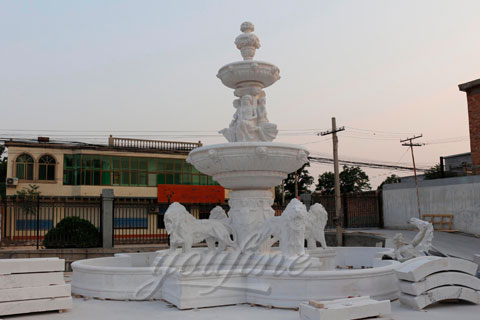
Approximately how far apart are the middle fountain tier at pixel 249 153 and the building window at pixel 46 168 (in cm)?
2212

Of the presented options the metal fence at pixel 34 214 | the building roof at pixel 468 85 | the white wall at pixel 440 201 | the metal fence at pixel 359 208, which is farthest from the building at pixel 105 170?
the building roof at pixel 468 85

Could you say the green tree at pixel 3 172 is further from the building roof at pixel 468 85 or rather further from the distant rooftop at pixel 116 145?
the building roof at pixel 468 85

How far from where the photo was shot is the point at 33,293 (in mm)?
5293

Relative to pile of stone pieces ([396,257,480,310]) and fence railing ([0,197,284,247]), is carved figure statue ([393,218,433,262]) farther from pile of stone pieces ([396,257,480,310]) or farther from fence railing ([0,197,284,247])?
fence railing ([0,197,284,247])

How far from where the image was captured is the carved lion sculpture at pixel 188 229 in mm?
6469

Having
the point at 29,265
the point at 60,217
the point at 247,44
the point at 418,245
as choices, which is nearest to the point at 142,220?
the point at 60,217

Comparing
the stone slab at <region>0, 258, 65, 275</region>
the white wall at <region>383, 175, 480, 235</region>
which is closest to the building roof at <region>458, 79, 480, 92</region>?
the white wall at <region>383, 175, 480, 235</region>

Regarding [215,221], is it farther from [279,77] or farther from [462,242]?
A: [462,242]

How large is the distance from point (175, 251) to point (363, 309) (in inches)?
118

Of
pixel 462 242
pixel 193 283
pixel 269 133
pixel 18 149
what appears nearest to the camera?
pixel 193 283

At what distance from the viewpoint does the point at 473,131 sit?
20.4 m

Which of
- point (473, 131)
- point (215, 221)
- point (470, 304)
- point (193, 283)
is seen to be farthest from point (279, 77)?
point (473, 131)

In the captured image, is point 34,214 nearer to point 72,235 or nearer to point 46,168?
point 46,168

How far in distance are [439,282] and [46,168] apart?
85.0 ft
